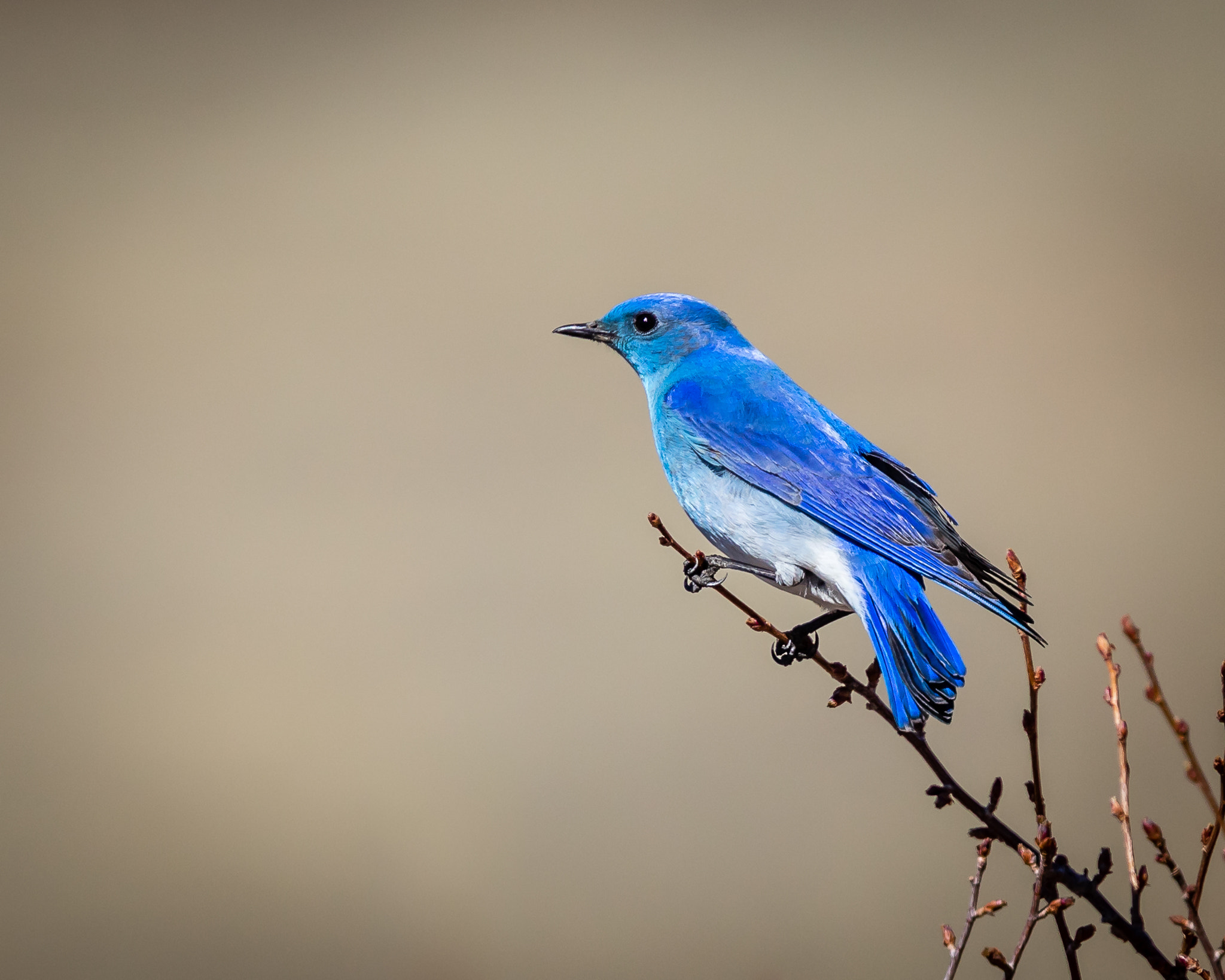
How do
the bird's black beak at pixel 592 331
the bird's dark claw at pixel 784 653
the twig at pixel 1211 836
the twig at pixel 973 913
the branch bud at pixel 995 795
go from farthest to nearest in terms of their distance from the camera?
the bird's black beak at pixel 592 331 → the bird's dark claw at pixel 784 653 → the branch bud at pixel 995 795 → the twig at pixel 973 913 → the twig at pixel 1211 836

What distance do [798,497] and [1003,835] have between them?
0.93 meters

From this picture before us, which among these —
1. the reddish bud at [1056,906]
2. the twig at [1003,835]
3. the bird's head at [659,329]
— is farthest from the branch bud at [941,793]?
the bird's head at [659,329]

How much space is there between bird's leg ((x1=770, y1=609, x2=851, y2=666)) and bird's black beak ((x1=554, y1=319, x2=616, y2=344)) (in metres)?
1.05

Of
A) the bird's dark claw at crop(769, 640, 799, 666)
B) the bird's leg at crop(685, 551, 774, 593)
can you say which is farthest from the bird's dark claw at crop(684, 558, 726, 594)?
the bird's dark claw at crop(769, 640, 799, 666)

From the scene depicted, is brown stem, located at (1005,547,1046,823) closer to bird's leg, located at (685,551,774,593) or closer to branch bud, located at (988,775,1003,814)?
branch bud, located at (988,775,1003,814)

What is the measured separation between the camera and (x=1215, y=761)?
1783mm

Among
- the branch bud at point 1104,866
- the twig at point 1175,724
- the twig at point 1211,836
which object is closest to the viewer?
the twig at point 1175,724

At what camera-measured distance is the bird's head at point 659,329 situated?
313 centimetres

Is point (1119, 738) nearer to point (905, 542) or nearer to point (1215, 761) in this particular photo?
point (1215, 761)

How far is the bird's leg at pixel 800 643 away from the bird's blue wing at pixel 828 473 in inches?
11.8

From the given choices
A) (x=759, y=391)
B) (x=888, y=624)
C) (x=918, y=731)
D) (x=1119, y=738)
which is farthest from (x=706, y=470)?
(x=1119, y=738)

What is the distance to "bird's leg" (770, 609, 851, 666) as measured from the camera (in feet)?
8.34

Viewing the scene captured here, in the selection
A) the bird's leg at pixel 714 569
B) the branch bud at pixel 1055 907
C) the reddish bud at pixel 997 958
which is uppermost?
the bird's leg at pixel 714 569

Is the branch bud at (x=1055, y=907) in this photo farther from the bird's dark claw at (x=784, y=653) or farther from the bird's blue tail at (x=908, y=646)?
the bird's dark claw at (x=784, y=653)
